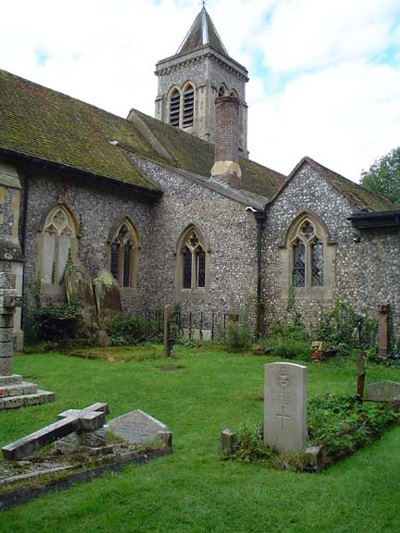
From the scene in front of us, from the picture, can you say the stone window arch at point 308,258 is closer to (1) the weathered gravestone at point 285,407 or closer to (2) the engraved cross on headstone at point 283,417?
(1) the weathered gravestone at point 285,407

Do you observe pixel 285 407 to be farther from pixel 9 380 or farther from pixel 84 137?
pixel 84 137

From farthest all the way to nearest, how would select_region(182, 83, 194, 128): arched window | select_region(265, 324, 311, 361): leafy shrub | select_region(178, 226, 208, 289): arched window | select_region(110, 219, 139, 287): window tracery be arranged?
select_region(182, 83, 194, 128): arched window
select_region(110, 219, 139, 287): window tracery
select_region(178, 226, 208, 289): arched window
select_region(265, 324, 311, 361): leafy shrub

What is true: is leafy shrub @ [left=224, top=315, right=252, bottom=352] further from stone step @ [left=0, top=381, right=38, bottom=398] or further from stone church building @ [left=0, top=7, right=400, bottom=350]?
stone step @ [left=0, top=381, right=38, bottom=398]

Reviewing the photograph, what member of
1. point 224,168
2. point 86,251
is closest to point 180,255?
point 86,251

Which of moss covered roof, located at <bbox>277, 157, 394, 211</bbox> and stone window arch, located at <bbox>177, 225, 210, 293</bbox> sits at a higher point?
moss covered roof, located at <bbox>277, 157, 394, 211</bbox>

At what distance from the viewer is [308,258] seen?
55.3 ft

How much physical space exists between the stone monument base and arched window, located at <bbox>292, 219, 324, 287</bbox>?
10094mm

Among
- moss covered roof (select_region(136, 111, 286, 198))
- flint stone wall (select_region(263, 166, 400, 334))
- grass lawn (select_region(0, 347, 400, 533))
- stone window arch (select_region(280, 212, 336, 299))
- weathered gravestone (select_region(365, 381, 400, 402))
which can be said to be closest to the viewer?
grass lawn (select_region(0, 347, 400, 533))

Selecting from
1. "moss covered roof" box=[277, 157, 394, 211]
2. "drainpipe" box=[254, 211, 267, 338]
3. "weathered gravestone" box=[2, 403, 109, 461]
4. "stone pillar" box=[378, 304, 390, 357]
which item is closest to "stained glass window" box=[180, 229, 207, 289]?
"drainpipe" box=[254, 211, 267, 338]

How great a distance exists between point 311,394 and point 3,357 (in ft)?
17.4

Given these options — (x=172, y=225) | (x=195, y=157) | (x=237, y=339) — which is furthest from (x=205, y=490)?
(x=195, y=157)

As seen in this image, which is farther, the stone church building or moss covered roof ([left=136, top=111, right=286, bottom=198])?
moss covered roof ([left=136, top=111, right=286, bottom=198])

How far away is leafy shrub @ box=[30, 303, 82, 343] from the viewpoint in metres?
15.8

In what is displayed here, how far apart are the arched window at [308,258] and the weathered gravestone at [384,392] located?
8077 millimetres
